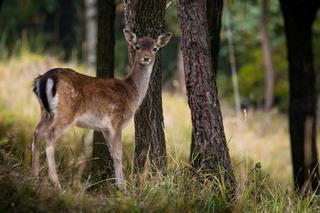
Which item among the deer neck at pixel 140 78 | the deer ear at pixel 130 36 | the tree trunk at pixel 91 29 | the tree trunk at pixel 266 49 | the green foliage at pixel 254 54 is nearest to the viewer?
the deer ear at pixel 130 36

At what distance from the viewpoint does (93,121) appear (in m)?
8.70

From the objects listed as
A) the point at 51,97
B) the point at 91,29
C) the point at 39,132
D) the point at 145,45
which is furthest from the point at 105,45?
the point at 91,29

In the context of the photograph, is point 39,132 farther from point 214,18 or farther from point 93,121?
point 214,18

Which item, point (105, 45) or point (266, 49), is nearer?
point (105, 45)

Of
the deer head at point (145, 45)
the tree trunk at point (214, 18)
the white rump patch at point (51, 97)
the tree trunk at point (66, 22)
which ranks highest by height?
the tree trunk at point (66, 22)

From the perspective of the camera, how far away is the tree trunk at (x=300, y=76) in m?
12.9

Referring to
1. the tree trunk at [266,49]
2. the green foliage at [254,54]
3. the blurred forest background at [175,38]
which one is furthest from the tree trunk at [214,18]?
the green foliage at [254,54]

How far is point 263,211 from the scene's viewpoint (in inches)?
319

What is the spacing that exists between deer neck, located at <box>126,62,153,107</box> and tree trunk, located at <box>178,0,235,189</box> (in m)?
1.11

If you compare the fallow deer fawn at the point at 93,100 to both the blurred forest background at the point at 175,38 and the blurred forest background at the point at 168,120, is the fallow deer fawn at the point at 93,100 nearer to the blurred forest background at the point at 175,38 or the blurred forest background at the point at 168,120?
the blurred forest background at the point at 168,120

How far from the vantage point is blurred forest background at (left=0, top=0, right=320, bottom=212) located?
299 inches

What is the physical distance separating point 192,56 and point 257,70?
16426mm

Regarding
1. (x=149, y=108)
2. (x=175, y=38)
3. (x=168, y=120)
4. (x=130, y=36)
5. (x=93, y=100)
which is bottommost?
(x=168, y=120)

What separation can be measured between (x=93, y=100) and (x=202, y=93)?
48.7 inches
